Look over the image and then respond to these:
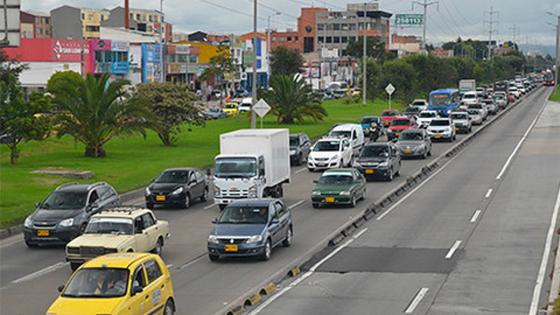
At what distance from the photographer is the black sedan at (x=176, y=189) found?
34406 mm

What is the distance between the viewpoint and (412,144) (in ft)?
170

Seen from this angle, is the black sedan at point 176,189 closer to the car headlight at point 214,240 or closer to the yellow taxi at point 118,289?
the car headlight at point 214,240

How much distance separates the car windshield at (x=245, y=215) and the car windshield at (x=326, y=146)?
2149cm

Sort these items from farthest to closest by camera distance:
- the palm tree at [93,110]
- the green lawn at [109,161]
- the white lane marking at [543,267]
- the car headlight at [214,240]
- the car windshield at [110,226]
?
1. the palm tree at [93,110]
2. the green lawn at [109,161]
3. the car headlight at [214,240]
4. the car windshield at [110,226]
5. the white lane marking at [543,267]

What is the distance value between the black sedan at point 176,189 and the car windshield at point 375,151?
9280mm

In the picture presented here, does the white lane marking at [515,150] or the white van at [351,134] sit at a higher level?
the white van at [351,134]

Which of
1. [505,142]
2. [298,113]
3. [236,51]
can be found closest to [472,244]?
[505,142]

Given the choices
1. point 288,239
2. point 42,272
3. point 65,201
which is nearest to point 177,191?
point 65,201

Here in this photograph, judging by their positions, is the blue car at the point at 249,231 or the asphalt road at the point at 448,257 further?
Result: the blue car at the point at 249,231

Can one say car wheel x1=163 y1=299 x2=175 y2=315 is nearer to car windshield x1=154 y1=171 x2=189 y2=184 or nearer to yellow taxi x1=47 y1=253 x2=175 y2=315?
yellow taxi x1=47 y1=253 x2=175 y2=315

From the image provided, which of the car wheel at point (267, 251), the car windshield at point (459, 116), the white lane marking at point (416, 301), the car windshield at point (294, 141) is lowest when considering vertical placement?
the white lane marking at point (416, 301)

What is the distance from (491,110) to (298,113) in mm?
26320

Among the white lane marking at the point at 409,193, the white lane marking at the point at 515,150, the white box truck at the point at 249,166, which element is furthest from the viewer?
the white lane marking at the point at 515,150

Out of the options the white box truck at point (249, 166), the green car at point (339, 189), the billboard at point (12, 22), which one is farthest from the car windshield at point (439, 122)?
the billboard at point (12, 22)
